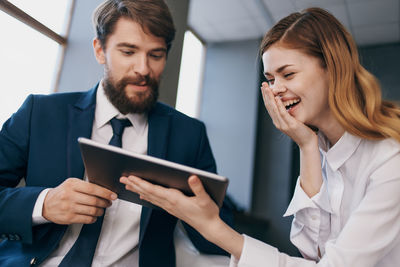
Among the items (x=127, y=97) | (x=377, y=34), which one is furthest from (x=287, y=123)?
(x=377, y=34)

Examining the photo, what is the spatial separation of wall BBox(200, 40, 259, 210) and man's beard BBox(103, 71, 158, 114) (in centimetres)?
294

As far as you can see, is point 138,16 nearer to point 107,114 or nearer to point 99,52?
point 99,52

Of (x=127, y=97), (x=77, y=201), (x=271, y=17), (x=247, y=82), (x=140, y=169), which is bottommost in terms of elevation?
(x=77, y=201)

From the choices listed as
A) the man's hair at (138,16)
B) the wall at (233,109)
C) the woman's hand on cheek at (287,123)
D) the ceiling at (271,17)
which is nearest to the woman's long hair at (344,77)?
the woman's hand on cheek at (287,123)

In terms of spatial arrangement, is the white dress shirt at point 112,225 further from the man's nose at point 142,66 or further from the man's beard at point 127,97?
the man's nose at point 142,66

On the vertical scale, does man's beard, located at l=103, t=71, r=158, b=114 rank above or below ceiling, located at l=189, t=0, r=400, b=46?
below

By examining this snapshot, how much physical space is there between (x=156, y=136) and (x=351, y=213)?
30.4 inches

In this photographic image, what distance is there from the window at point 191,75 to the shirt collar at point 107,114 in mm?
2543

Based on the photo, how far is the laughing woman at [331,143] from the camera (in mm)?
848

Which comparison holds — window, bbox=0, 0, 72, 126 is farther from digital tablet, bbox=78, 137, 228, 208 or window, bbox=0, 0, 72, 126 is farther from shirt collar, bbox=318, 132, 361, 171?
shirt collar, bbox=318, 132, 361, 171

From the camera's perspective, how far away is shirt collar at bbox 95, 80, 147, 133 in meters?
1.21

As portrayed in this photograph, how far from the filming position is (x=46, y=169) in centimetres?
107

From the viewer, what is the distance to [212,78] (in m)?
4.48

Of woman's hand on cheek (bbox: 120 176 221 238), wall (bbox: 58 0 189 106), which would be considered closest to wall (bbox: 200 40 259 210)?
wall (bbox: 58 0 189 106)
